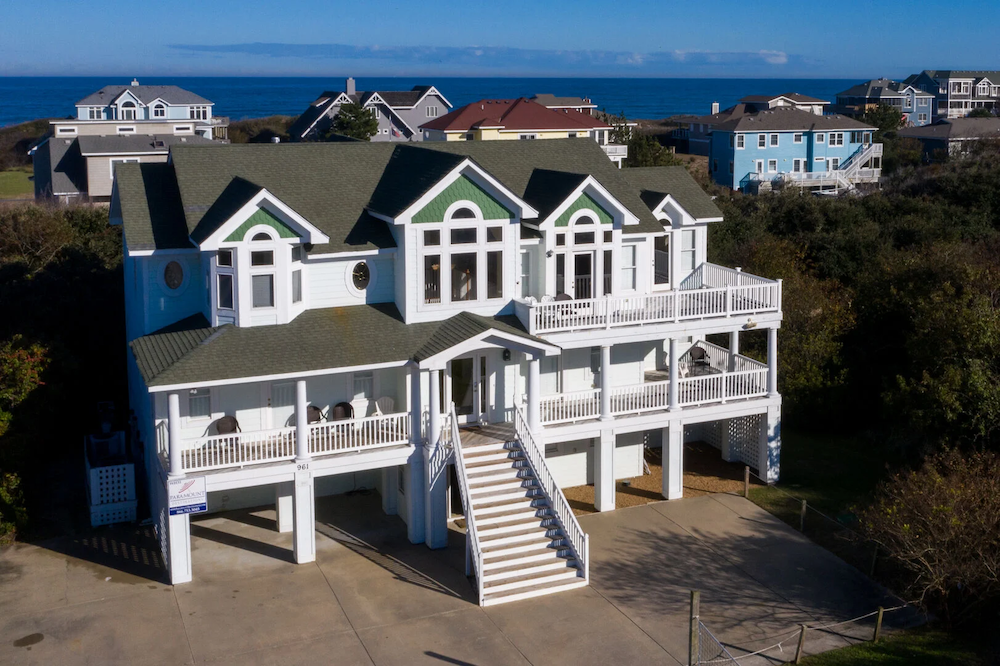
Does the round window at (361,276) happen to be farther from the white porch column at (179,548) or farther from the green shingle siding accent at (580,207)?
the white porch column at (179,548)

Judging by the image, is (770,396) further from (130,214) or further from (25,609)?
(25,609)

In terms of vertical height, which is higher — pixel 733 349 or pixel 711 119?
pixel 711 119

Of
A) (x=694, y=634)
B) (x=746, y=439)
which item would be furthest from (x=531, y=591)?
(x=746, y=439)

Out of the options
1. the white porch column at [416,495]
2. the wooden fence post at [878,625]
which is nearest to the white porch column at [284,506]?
the white porch column at [416,495]

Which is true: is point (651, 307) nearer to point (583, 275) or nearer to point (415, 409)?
point (583, 275)

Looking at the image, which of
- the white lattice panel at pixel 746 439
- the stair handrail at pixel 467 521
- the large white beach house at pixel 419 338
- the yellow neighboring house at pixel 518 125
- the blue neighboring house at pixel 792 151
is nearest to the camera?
the stair handrail at pixel 467 521

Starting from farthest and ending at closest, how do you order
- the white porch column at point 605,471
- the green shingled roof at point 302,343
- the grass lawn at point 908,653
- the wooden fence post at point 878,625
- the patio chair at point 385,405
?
the white porch column at point 605,471 < the patio chair at point 385,405 < the green shingled roof at point 302,343 < the wooden fence post at point 878,625 < the grass lawn at point 908,653

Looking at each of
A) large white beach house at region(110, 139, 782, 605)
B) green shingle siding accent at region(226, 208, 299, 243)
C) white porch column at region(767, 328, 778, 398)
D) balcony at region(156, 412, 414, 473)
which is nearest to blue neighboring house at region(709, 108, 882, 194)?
white porch column at region(767, 328, 778, 398)
